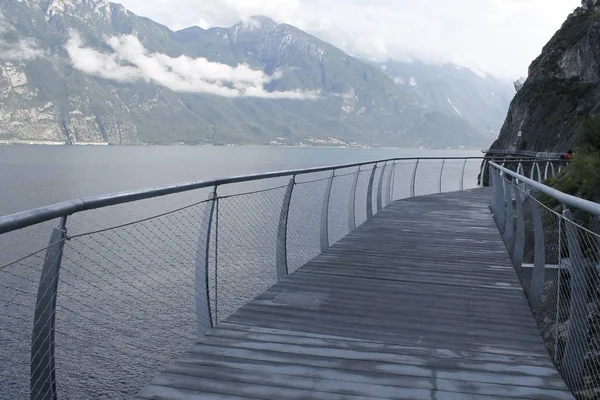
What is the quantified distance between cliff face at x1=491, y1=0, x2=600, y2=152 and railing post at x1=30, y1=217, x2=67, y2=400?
27.3 meters

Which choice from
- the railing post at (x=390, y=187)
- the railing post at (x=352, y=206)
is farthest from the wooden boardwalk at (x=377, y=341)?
the railing post at (x=390, y=187)

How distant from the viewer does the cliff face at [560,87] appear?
98.5 ft

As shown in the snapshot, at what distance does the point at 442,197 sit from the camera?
1603cm

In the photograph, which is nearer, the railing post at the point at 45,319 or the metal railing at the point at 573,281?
the railing post at the point at 45,319

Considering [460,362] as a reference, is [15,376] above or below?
below

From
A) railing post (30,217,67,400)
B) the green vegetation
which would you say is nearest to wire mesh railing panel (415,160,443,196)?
the green vegetation

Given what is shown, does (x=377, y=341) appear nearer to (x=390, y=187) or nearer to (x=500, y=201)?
(x=500, y=201)

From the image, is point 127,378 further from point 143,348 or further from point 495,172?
point 495,172

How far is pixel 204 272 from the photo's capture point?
13.7 ft

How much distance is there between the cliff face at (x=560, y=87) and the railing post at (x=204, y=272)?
25.7 meters

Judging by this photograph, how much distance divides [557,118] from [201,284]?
1266 inches

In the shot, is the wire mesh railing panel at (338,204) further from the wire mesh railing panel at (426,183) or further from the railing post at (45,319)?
the wire mesh railing panel at (426,183)

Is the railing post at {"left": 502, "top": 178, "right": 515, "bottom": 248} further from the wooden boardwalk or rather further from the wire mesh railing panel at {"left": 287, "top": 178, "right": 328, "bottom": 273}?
the wire mesh railing panel at {"left": 287, "top": 178, "right": 328, "bottom": 273}

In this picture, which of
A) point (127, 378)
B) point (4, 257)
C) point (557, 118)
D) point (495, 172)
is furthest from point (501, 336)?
point (557, 118)
